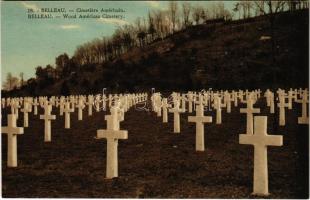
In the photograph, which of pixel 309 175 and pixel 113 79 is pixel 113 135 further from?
pixel 113 79

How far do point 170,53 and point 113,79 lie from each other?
355 inches

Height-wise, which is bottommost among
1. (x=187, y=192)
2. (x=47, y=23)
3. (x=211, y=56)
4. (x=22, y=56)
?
(x=187, y=192)

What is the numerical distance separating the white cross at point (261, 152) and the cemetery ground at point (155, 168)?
6.7 inches

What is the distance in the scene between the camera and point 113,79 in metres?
46.4

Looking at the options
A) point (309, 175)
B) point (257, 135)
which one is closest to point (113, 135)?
point (257, 135)

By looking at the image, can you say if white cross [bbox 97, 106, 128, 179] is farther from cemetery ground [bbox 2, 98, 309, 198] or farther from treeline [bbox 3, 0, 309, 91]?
treeline [bbox 3, 0, 309, 91]

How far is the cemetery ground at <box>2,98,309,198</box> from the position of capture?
5707mm

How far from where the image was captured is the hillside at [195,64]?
3944 cm

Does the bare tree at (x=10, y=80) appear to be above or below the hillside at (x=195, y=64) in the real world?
below

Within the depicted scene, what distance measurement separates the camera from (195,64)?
4806cm

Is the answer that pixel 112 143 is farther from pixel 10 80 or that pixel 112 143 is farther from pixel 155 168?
pixel 10 80

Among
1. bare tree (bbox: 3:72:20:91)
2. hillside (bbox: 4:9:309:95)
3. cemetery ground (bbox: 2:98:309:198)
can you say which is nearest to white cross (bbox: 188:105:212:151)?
cemetery ground (bbox: 2:98:309:198)

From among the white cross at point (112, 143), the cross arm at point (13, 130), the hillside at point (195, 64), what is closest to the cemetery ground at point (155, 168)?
the white cross at point (112, 143)

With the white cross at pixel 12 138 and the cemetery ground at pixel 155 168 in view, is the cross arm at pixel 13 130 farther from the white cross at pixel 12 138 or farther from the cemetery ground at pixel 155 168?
the cemetery ground at pixel 155 168
